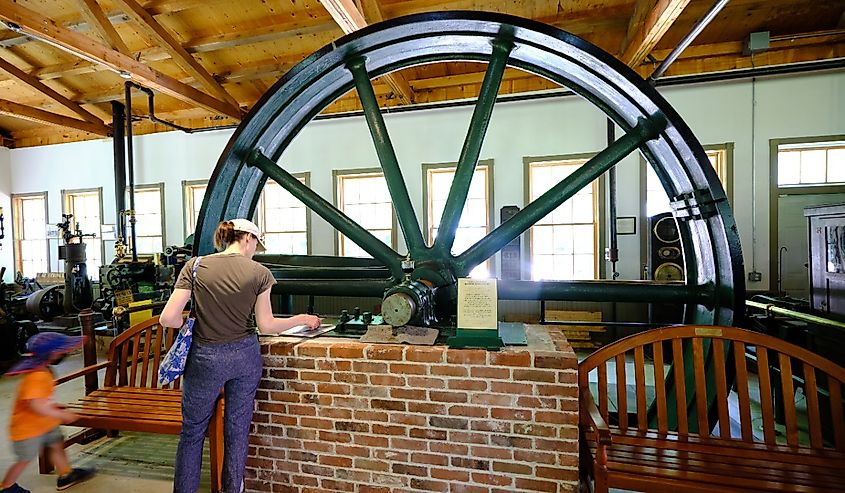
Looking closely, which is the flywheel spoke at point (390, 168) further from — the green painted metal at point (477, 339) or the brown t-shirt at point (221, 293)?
the brown t-shirt at point (221, 293)

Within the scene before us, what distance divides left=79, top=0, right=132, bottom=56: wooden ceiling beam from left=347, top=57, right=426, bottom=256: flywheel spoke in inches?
129

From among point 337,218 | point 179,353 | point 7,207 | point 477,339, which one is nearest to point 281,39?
point 337,218

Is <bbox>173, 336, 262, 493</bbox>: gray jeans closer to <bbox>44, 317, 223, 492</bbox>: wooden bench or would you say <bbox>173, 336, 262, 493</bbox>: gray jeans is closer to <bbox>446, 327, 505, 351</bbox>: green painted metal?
<bbox>44, 317, 223, 492</bbox>: wooden bench

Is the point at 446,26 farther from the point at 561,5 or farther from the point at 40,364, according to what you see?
the point at 561,5

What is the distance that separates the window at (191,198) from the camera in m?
6.63

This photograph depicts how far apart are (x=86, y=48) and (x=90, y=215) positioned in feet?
15.8

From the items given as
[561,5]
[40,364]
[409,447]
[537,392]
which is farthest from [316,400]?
[561,5]

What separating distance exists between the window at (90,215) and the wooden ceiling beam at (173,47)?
11.0 feet

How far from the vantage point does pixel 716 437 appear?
1.69 m

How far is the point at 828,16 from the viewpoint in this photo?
4363mm

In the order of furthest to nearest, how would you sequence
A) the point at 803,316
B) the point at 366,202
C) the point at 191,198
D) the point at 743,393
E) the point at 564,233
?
the point at 191,198 → the point at 366,202 → the point at 564,233 → the point at 803,316 → the point at 743,393

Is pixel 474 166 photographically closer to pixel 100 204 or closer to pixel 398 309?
pixel 398 309

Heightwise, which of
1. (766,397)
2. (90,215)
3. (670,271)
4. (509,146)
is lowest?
(766,397)

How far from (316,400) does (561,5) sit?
14.9 feet
